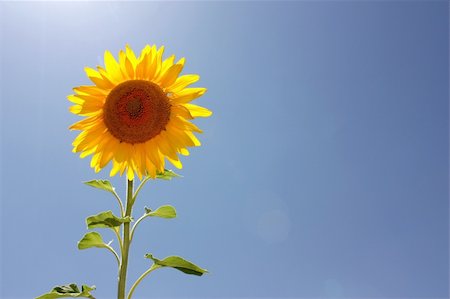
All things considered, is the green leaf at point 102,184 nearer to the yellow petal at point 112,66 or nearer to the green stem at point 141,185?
the green stem at point 141,185

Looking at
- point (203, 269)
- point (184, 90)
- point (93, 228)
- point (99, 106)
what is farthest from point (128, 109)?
point (203, 269)

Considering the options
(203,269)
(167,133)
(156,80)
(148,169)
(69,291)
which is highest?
(156,80)

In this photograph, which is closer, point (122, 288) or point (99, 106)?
point (122, 288)

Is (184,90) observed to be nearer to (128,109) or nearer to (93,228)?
(128,109)

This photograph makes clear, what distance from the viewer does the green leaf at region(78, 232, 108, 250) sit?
13.9ft

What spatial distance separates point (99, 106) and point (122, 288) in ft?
6.99

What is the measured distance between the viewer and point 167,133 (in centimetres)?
514

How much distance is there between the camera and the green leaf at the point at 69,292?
12.9 feet

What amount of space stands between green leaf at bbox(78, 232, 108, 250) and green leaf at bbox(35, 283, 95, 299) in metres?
0.38

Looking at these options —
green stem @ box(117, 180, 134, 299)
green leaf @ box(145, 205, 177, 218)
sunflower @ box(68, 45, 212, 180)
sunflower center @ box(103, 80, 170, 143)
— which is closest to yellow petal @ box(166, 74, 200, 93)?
sunflower @ box(68, 45, 212, 180)

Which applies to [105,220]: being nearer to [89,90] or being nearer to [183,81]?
[89,90]

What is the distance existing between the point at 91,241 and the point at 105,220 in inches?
15.0

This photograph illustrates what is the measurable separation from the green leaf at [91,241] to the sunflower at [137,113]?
74cm

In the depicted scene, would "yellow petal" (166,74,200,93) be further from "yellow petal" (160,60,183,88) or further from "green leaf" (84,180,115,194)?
"green leaf" (84,180,115,194)
